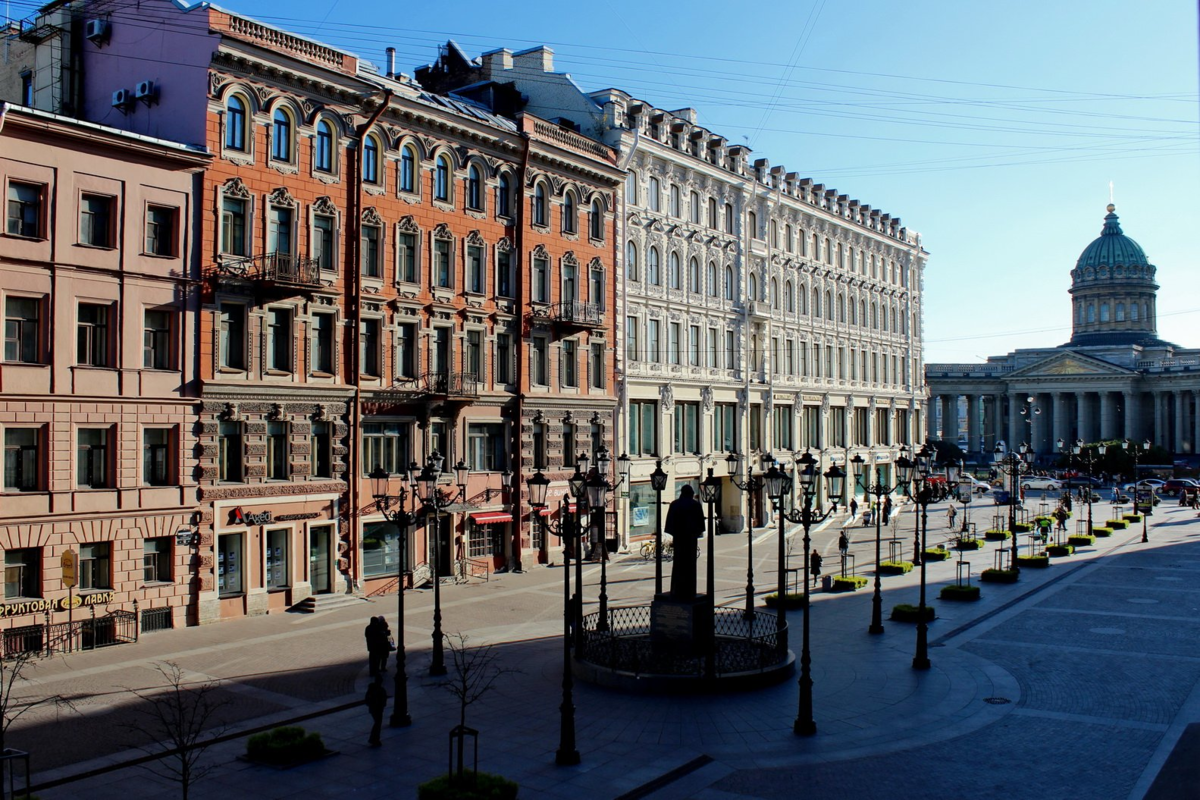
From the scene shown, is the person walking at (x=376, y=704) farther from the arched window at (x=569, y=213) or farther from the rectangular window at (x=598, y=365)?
the arched window at (x=569, y=213)

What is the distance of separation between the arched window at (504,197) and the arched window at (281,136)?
9679mm

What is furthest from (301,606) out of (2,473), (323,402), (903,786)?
(903,786)

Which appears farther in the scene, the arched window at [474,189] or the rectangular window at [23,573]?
the arched window at [474,189]

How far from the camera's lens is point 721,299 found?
184ft

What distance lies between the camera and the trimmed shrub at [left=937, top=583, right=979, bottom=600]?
34469mm

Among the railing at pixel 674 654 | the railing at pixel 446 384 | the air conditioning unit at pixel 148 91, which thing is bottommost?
the railing at pixel 674 654

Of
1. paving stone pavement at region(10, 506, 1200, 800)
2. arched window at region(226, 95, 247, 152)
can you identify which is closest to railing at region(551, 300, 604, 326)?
paving stone pavement at region(10, 506, 1200, 800)

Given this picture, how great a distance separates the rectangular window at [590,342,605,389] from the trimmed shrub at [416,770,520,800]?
31.4m

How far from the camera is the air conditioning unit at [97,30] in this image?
3416 centimetres

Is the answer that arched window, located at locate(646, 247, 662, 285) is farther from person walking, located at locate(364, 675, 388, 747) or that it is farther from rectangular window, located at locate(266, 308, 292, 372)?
person walking, located at locate(364, 675, 388, 747)

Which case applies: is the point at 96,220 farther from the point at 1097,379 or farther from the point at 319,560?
the point at 1097,379

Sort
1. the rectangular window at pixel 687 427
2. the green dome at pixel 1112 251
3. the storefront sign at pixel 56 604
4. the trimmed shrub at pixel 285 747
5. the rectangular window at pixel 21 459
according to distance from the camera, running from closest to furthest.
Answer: the trimmed shrub at pixel 285 747 < the storefront sign at pixel 56 604 < the rectangular window at pixel 21 459 < the rectangular window at pixel 687 427 < the green dome at pixel 1112 251

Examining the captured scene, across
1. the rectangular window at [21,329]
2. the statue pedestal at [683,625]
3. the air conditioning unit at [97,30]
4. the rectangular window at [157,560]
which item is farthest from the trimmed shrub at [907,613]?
the air conditioning unit at [97,30]

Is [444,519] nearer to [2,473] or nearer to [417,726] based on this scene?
[2,473]
